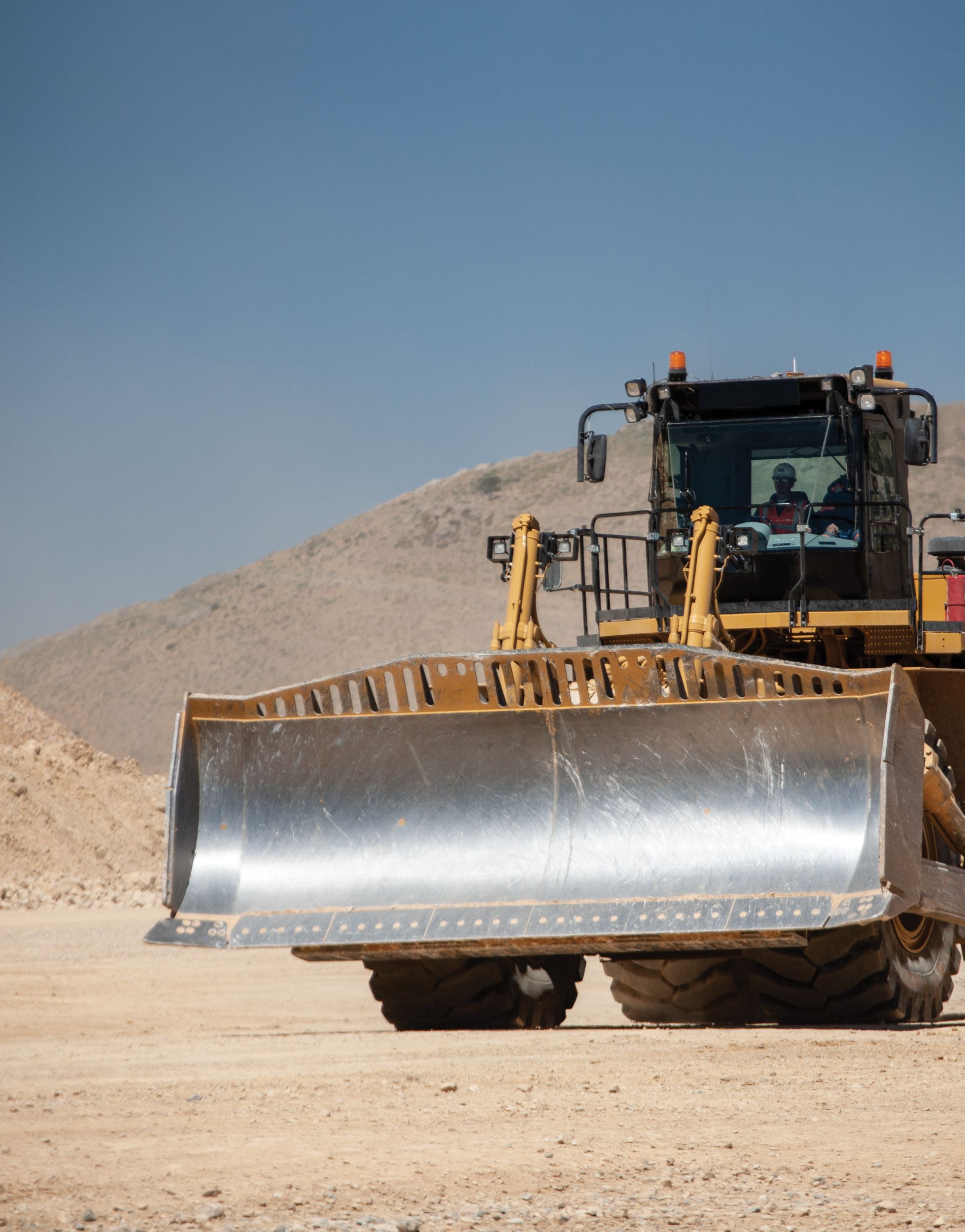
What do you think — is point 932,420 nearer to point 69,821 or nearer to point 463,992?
point 463,992

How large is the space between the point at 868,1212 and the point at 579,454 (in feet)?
20.2

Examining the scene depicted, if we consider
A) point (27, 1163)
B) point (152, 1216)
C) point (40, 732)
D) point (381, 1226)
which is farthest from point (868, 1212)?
point (40, 732)

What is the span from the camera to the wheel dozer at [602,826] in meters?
6.86

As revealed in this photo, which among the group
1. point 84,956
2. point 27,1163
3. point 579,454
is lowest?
point 84,956

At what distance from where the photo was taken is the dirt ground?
3943 mm

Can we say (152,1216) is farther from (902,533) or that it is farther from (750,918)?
(902,533)

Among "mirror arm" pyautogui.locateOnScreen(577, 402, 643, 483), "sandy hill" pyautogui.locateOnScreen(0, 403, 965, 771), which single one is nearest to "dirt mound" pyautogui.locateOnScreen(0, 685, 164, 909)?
"mirror arm" pyautogui.locateOnScreen(577, 402, 643, 483)

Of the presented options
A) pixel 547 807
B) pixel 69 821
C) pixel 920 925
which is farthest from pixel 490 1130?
pixel 69 821

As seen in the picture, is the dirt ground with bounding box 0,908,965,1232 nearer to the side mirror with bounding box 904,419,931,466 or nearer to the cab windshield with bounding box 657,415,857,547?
the cab windshield with bounding box 657,415,857,547

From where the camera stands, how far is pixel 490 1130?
4.90m

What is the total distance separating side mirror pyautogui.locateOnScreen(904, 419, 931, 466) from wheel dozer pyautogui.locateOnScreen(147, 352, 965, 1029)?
3.65 ft

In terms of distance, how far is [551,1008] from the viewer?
26.8 ft

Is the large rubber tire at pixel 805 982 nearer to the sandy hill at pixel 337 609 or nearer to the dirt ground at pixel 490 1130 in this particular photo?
the dirt ground at pixel 490 1130

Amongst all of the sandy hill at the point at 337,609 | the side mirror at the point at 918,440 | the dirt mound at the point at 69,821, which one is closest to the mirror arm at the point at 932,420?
the side mirror at the point at 918,440
